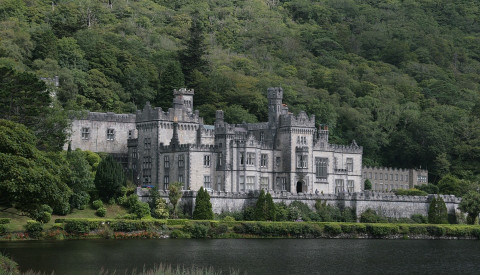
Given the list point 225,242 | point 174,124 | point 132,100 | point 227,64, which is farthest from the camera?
point 227,64

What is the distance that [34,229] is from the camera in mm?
75688

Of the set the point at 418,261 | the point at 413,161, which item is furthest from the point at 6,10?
the point at 418,261

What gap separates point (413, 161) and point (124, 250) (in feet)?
227

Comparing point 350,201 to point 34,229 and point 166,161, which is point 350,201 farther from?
point 34,229

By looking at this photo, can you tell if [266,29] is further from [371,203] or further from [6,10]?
[371,203]

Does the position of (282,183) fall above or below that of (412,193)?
above

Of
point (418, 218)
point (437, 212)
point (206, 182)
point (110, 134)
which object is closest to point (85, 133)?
point (110, 134)

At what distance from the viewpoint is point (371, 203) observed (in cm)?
9875

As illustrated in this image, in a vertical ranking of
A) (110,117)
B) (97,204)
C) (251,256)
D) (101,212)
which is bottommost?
(251,256)

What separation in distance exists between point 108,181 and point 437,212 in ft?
112

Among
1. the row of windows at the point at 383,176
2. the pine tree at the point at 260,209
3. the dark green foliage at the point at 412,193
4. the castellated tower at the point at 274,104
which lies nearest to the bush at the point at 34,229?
the pine tree at the point at 260,209

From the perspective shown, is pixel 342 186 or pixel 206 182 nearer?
pixel 206 182

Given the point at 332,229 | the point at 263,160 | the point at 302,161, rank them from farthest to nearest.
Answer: the point at 302,161 → the point at 263,160 → the point at 332,229

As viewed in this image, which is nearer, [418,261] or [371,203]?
[418,261]
